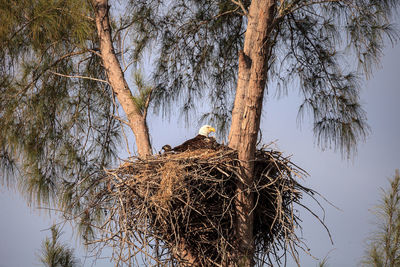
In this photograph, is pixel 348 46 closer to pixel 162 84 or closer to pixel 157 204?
pixel 162 84

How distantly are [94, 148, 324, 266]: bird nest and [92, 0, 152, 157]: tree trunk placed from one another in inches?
19.8

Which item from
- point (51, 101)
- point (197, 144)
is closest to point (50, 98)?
point (51, 101)

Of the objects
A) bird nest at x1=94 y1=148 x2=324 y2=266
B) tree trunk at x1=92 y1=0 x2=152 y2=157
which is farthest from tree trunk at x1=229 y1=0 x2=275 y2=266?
tree trunk at x1=92 y1=0 x2=152 y2=157

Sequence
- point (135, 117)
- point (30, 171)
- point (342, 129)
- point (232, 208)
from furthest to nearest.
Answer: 1. point (30, 171)
2. point (342, 129)
3. point (135, 117)
4. point (232, 208)

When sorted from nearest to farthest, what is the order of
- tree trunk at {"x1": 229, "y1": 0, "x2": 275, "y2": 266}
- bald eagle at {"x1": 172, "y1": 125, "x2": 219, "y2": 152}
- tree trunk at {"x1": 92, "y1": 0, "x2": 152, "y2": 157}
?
tree trunk at {"x1": 229, "y1": 0, "x2": 275, "y2": 266} < bald eagle at {"x1": 172, "y1": 125, "x2": 219, "y2": 152} < tree trunk at {"x1": 92, "y1": 0, "x2": 152, "y2": 157}

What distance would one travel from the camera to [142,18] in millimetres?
5062

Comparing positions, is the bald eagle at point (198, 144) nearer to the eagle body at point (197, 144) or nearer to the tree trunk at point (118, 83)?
the eagle body at point (197, 144)

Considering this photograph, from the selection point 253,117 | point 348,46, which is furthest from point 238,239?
point 348,46

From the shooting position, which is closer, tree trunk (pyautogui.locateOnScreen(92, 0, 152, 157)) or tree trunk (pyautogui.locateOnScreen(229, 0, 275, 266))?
tree trunk (pyautogui.locateOnScreen(229, 0, 275, 266))

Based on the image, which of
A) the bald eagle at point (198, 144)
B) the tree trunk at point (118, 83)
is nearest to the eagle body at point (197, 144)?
the bald eagle at point (198, 144)

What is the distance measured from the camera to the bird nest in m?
3.24

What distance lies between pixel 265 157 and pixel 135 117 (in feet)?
3.76

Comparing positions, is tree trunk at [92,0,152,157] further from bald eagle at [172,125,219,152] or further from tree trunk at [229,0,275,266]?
tree trunk at [229,0,275,266]

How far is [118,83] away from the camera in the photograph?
13.9ft
